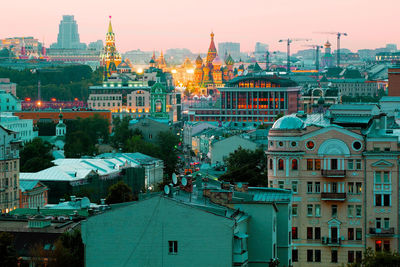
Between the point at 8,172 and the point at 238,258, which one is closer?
the point at 238,258

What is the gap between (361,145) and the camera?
49.6 m

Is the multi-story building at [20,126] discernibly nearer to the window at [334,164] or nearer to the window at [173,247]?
the window at [334,164]

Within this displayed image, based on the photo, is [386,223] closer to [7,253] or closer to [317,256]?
[317,256]

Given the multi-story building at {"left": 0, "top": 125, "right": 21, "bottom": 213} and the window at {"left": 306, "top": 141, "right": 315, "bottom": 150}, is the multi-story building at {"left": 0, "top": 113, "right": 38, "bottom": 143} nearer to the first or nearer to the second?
the multi-story building at {"left": 0, "top": 125, "right": 21, "bottom": 213}

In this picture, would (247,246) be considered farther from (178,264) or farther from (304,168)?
(304,168)

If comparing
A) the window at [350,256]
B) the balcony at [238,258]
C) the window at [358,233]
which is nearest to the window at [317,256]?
the window at [350,256]


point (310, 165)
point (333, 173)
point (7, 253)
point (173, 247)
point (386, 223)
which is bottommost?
point (386, 223)

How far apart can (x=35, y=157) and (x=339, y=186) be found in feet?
131

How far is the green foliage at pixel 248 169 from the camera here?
65850 mm

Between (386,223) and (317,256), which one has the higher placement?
(386,223)

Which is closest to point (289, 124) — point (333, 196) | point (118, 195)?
point (333, 196)

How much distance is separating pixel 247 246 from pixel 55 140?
282 feet

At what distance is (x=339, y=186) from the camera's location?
50062mm

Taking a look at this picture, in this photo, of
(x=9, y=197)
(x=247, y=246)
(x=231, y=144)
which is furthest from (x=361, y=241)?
(x=231, y=144)
